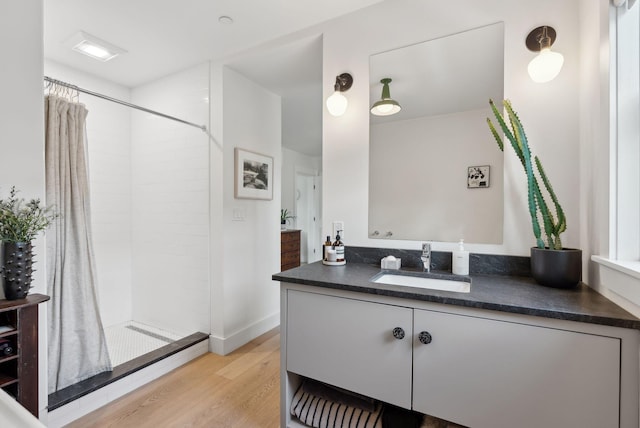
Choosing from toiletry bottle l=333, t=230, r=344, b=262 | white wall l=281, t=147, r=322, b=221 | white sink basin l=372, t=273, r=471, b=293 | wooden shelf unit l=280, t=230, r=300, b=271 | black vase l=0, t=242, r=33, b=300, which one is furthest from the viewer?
white wall l=281, t=147, r=322, b=221

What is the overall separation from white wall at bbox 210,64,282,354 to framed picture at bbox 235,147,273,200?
53 millimetres

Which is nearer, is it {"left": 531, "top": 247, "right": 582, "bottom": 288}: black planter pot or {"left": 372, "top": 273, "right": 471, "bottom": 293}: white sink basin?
{"left": 531, "top": 247, "right": 582, "bottom": 288}: black planter pot

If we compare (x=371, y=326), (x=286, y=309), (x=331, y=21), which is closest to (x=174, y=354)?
(x=286, y=309)

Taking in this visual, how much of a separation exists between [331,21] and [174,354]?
8.38 feet

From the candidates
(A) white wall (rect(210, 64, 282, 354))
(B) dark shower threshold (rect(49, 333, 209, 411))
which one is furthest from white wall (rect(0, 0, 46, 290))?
(A) white wall (rect(210, 64, 282, 354))

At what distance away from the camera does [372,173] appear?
1843mm

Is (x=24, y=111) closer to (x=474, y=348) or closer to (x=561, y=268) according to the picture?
(x=474, y=348)

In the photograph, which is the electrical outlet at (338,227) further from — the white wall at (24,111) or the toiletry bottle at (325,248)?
the white wall at (24,111)

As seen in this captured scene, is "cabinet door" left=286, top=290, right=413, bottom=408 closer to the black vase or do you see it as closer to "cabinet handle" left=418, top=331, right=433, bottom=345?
"cabinet handle" left=418, top=331, right=433, bottom=345

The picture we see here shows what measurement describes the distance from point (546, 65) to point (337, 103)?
102cm

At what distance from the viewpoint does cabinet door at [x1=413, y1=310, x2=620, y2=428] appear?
93cm

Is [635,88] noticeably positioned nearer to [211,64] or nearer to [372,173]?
[372,173]

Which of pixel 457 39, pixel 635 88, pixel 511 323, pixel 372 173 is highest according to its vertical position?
pixel 457 39

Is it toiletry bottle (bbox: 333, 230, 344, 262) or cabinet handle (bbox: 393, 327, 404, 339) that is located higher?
toiletry bottle (bbox: 333, 230, 344, 262)
